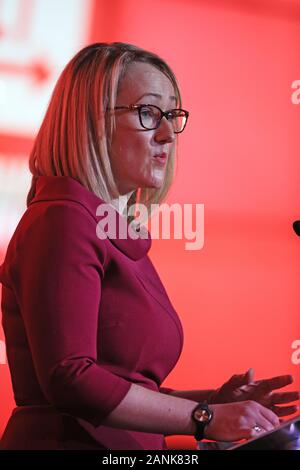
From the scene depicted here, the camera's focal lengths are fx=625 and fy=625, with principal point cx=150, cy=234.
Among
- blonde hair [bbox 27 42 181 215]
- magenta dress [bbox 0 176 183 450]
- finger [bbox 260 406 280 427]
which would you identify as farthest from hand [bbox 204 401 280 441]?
blonde hair [bbox 27 42 181 215]

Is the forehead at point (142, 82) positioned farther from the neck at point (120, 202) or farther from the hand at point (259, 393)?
the hand at point (259, 393)

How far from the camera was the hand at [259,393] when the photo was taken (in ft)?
3.09

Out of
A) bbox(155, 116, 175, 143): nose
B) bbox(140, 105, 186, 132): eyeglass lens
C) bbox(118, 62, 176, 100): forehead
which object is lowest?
bbox(155, 116, 175, 143): nose

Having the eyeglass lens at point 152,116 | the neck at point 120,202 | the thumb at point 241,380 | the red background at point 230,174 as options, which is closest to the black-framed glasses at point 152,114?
the eyeglass lens at point 152,116

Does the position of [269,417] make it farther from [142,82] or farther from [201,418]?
[142,82]

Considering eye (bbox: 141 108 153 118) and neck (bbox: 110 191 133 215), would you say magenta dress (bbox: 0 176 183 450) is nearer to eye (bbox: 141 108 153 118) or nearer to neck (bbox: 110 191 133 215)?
neck (bbox: 110 191 133 215)

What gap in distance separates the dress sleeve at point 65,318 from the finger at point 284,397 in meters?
0.32

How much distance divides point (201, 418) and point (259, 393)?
255mm

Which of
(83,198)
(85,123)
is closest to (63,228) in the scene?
(83,198)

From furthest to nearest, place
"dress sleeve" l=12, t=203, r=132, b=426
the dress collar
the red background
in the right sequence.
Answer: the red background < the dress collar < "dress sleeve" l=12, t=203, r=132, b=426

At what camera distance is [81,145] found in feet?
2.91

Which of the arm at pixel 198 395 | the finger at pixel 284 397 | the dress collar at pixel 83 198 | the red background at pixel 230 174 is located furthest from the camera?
the red background at pixel 230 174

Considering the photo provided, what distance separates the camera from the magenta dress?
718 millimetres

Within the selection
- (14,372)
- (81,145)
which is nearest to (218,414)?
(14,372)
